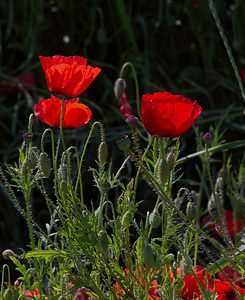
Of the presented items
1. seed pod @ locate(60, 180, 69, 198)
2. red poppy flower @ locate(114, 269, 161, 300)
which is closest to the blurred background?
red poppy flower @ locate(114, 269, 161, 300)

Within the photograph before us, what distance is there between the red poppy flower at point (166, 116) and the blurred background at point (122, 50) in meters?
1.22

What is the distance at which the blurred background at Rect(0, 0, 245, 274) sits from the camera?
7.88 feet

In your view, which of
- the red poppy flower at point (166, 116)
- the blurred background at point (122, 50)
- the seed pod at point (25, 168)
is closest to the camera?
the red poppy flower at point (166, 116)

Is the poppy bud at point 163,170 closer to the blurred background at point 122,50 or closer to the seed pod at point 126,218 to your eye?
the seed pod at point 126,218

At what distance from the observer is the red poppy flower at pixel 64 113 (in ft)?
3.77

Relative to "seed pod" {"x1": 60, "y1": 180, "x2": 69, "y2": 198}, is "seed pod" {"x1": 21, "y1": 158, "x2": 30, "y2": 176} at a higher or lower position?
higher

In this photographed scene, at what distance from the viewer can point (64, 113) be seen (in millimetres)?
1153

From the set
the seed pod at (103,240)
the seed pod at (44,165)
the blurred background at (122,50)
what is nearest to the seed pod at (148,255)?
the seed pod at (103,240)

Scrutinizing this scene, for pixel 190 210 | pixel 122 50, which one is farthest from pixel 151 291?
pixel 122 50

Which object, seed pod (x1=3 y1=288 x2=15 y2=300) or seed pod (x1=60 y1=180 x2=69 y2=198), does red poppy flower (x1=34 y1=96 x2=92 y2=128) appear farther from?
seed pod (x1=3 y1=288 x2=15 y2=300)

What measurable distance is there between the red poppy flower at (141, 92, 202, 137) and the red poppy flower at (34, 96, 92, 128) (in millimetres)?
123

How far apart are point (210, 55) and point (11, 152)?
2.16 feet

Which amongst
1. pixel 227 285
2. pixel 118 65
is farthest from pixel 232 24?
pixel 227 285

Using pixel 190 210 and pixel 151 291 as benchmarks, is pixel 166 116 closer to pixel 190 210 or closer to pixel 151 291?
pixel 190 210
